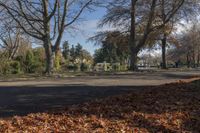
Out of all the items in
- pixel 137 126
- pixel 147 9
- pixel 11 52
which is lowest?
pixel 137 126

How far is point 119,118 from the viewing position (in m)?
9.48

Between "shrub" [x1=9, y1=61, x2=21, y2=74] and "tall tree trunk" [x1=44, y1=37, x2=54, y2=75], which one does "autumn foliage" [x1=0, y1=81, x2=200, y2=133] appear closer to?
"tall tree trunk" [x1=44, y1=37, x2=54, y2=75]

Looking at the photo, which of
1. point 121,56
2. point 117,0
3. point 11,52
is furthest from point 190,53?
point 117,0

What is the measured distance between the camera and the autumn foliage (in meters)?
8.35

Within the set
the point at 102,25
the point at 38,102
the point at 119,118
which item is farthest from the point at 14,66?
the point at 119,118

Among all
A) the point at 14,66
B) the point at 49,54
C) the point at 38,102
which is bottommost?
the point at 38,102

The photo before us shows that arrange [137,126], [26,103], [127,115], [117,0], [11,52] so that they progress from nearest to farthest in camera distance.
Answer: [137,126], [127,115], [26,103], [117,0], [11,52]

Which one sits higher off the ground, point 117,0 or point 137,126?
point 117,0

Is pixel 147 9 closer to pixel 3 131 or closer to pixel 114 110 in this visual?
pixel 114 110

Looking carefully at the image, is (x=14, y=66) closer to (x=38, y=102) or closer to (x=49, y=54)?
(x=49, y=54)

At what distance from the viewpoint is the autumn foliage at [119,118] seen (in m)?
8.35

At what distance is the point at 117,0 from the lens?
40031mm

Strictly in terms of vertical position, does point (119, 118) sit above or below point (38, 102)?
below

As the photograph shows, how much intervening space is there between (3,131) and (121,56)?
9001 cm
